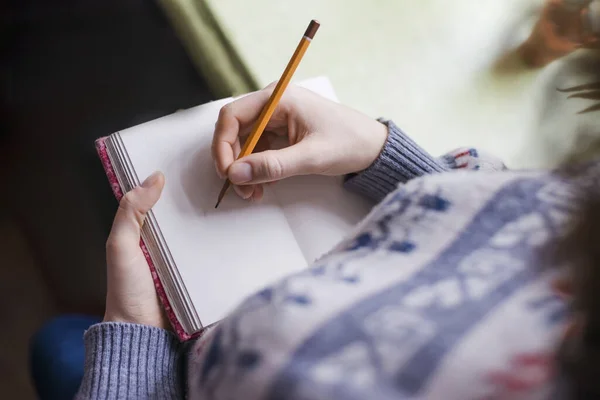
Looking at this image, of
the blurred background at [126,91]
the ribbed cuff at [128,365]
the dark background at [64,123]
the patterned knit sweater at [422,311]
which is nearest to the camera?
the patterned knit sweater at [422,311]

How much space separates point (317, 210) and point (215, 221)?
9cm

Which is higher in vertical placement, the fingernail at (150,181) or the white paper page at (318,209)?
the fingernail at (150,181)

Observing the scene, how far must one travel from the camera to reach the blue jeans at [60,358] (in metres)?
0.55

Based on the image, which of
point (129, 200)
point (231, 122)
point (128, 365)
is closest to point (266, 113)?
point (231, 122)

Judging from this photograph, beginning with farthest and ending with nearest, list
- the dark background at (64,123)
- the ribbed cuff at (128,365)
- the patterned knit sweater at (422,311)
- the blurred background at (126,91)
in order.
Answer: the dark background at (64,123), the blurred background at (126,91), the ribbed cuff at (128,365), the patterned knit sweater at (422,311)

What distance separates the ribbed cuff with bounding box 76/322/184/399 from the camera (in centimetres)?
42

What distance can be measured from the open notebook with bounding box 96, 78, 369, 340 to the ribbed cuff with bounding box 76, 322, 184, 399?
0.09ft

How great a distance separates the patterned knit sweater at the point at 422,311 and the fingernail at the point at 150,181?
0.61ft

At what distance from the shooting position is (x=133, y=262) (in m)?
0.44

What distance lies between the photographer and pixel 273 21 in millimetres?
523

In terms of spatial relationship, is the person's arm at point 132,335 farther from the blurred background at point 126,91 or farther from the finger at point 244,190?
the blurred background at point 126,91

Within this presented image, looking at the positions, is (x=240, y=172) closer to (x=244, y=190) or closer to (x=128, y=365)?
(x=244, y=190)

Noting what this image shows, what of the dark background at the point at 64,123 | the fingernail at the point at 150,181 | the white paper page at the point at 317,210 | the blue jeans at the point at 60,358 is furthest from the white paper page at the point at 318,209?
the dark background at the point at 64,123

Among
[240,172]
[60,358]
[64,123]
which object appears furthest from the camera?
[64,123]
